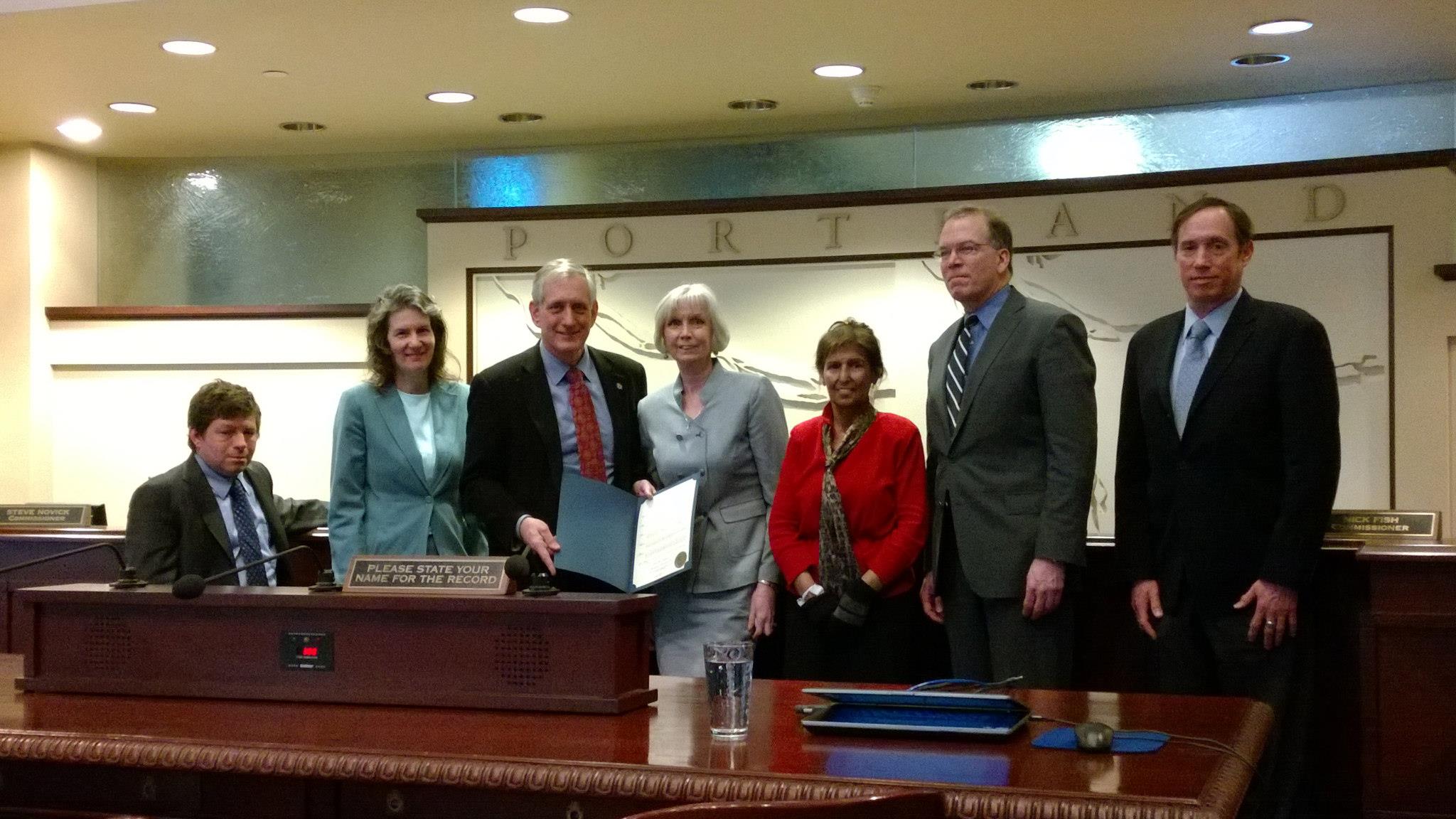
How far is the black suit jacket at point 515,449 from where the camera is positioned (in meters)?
3.80

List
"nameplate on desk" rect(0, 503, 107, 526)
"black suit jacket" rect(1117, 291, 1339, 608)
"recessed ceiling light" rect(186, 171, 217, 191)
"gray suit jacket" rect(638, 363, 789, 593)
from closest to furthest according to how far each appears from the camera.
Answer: "black suit jacket" rect(1117, 291, 1339, 608) → "gray suit jacket" rect(638, 363, 789, 593) → "nameplate on desk" rect(0, 503, 107, 526) → "recessed ceiling light" rect(186, 171, 217, 191)

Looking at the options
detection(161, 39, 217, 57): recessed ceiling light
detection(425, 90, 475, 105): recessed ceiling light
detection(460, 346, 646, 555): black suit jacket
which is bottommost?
detection(460, 346, 646, 555): black suit jacket

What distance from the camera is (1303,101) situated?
641 cm

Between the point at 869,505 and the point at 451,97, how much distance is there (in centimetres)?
325

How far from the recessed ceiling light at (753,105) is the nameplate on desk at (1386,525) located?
10.7ft

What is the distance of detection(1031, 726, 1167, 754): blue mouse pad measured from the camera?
6.84 feet

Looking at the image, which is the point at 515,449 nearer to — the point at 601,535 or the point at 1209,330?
the point at 601,535

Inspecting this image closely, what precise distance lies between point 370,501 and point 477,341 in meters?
3.20

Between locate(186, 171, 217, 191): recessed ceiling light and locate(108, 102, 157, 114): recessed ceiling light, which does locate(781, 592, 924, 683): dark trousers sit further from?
locate(186, 171, 217, 191): recessed ceiling light

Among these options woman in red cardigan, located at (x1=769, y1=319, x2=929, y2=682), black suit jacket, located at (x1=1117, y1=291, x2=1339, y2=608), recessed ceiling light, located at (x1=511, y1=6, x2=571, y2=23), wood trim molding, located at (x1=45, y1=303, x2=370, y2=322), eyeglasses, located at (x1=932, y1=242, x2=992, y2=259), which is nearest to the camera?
black suit jacket, located at (x1=1117, y1=291, x2=1339, y2=608)

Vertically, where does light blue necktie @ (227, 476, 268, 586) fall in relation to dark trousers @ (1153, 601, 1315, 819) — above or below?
above

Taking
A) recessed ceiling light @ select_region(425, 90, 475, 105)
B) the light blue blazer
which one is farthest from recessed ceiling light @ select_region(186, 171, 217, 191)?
the light blue blazer

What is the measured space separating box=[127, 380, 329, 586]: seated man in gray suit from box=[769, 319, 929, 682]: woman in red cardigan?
4.23 ft

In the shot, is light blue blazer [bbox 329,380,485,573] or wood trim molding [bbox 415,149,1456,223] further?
wood trim molding [bbox 415,149,1456,223]
